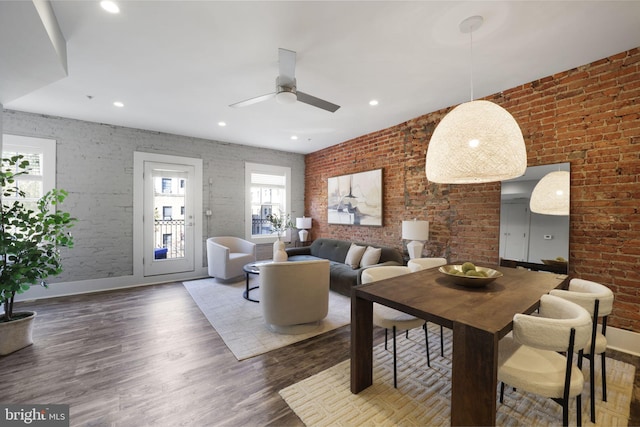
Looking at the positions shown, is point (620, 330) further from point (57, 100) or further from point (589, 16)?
point (57, 100)

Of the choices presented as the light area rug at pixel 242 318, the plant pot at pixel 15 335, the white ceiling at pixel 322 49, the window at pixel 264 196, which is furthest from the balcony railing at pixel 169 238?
the plant pot at pixel 15 335

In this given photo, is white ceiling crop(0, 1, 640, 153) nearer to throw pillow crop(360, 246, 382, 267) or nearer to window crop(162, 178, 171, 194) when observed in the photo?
window crop(162, 178, 171, 194)

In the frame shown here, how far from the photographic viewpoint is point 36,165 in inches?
156

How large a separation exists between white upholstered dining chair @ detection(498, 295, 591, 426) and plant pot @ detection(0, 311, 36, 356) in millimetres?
4033

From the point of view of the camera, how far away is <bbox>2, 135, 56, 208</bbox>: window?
3875 millimetres

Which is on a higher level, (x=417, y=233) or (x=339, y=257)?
→ (x=417, y=233)

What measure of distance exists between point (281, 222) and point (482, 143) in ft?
16.4

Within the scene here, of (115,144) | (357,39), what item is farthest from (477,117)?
(115,144)

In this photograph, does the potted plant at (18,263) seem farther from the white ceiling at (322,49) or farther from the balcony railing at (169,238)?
the balcony railing at (169,238)

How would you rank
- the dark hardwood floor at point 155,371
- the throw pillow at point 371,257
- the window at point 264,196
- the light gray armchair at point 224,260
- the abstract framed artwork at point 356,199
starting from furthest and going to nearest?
the window at point 264,196
the abstract framed artwork at point 356,199
the light gray armchair at point 224,260
the throw pillow at point 371,257
the dark hardwood floor at point 155,371

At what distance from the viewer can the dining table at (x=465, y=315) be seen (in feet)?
4.00

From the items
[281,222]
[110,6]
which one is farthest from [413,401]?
[281,222]

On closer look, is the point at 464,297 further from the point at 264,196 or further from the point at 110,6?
the point at 264,196

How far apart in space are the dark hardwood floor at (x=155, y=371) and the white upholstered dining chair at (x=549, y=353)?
33.7 inches
